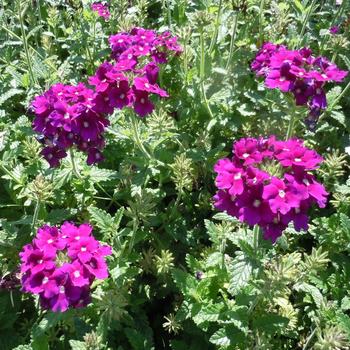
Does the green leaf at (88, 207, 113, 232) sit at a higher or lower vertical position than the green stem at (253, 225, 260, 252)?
lower

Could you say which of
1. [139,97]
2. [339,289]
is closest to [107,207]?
[139,97]

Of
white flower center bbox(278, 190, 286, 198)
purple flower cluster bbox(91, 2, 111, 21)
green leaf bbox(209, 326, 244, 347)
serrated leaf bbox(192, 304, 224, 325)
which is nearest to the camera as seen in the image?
white flower center bbox(278, 190, 286, 198)

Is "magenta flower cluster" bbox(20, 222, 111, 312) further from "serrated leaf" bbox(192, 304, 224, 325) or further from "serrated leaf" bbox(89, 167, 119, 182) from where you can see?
"serrated leaf" bbox(89, 167, 119, 182)

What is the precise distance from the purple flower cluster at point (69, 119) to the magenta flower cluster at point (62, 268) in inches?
27.9

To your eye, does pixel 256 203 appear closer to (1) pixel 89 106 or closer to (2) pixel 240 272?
(2) pixel 240 272

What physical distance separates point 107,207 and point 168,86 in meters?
1.49

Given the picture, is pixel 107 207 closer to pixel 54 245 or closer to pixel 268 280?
pixel 54 245

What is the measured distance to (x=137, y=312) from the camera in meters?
3.46

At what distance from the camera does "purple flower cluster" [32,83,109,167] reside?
3.10 metres

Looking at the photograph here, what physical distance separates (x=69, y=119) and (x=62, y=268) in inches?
40.0

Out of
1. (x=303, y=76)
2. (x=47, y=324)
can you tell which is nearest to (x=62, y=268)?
(x=47, y=324)

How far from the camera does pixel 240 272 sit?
2.78 m

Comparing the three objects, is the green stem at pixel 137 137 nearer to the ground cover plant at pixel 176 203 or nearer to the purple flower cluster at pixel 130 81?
the ground cover plant at pixel 176 203

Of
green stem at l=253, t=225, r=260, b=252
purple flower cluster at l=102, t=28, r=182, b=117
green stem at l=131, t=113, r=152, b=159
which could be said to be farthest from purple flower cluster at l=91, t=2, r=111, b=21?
green stem at l=253, t=225, r=260, b=252
